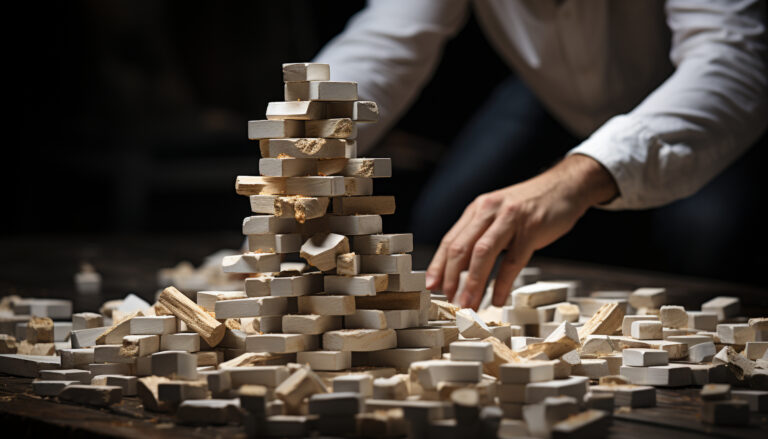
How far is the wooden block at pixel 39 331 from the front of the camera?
1.64m

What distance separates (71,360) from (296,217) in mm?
415

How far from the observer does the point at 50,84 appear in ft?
18.6

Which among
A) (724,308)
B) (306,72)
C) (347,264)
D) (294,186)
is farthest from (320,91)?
(724,308)

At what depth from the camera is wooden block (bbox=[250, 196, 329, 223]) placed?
1277 mm

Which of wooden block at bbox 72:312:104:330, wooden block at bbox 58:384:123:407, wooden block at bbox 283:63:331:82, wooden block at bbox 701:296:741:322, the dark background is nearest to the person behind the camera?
wooden block at bbox 58:384:123:407

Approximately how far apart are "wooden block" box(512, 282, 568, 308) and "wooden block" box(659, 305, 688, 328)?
19 cm

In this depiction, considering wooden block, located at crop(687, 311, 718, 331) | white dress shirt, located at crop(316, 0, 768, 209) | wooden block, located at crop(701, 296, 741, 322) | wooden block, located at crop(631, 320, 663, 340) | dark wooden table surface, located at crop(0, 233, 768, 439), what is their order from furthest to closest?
1. white dress shirt, located at crop(316, 0, 768, 209)
2. wooden block, located at crop(701, 296, 741, 322)
3. wooden block, located at crop(687, 311, 718, 331)
4. wooden block, located at crop(631, 320, 663, 340)
5. dark wooden table surface, located at crop(0, 233, 768, 439)

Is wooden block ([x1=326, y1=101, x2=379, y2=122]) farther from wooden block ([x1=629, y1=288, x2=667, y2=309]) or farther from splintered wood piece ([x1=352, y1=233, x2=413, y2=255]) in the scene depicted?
wooden block ([x1=629, y1=288, x2=667, y2=309])

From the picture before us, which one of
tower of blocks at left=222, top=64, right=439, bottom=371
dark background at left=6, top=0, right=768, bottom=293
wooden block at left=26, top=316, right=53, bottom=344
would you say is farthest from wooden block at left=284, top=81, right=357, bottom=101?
dark background at left=6, top=0, right=768, bottom=293

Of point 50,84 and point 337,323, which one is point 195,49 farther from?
point 337,323

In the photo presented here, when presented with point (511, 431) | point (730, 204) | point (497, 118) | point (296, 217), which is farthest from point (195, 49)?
point (511, 431)

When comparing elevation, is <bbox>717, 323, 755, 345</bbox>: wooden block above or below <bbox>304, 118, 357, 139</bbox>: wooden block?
below

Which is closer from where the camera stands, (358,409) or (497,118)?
(358,409)

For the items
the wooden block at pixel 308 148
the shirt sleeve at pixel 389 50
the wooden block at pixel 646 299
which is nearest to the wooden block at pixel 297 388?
the wooden block at pixel 308 148
